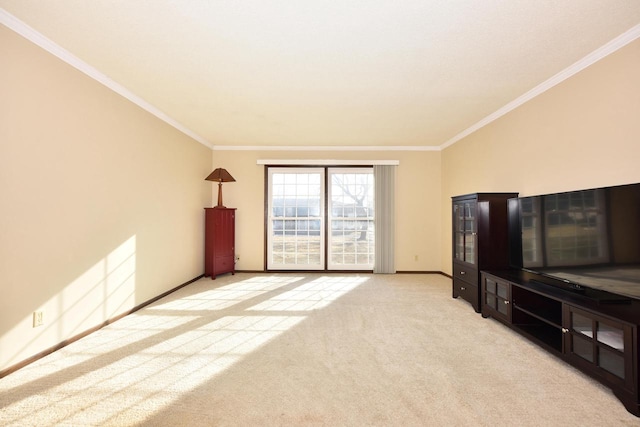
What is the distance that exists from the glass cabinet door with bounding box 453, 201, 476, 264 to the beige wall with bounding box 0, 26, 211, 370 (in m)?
4.25

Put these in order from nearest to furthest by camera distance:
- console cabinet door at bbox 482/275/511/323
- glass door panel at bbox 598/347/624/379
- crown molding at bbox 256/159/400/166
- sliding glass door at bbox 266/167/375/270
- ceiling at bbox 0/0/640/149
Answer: glass door panel at bbox 598/347/624/379 < ceiling at bbox 0/0/640/149 < console cabinet door at bbox 482/275/511/323 < crown molding at bbox 256/159/400/166 < sliding glass door at bbox 266/167/375/270

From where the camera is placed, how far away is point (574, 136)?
2.83 meters

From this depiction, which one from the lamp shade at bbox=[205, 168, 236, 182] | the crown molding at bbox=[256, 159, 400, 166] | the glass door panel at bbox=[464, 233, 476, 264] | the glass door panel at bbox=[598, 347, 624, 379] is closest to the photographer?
the glass door panel at bbox=[598, 347, 624, 379]

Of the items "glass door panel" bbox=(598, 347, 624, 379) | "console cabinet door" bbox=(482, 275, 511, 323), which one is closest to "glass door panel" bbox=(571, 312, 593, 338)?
"glass door panel" bbox=(598, 347, 624, 379)

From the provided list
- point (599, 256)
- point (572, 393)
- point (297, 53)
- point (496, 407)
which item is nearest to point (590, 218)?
point (599, 256)

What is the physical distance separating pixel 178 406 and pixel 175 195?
11.1 ft

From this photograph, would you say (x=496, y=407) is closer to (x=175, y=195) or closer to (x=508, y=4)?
(x=508, y=4)

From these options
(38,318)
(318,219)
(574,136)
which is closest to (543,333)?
(574,136)

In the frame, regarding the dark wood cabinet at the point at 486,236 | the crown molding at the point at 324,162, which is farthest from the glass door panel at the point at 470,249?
the crown molding at the point at 324,162

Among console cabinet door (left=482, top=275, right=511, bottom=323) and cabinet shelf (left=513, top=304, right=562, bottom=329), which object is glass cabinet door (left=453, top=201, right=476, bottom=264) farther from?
cabinet shelf (left=513, top=304, right=562, bottom=329)

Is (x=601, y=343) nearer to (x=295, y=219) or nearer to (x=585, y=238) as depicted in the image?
(x=585, y=238)

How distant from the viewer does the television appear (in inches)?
81.2

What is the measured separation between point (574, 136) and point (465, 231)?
1.60 meters

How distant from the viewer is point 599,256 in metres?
2.29
